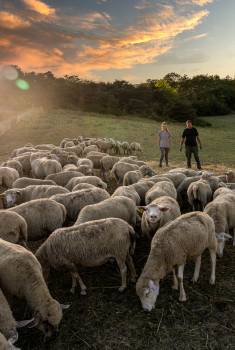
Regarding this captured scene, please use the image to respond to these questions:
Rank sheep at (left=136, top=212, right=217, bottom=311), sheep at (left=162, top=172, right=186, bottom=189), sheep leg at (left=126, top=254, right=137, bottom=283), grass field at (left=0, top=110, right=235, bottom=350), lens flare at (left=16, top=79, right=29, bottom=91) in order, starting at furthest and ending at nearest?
lens flare at (left=16, top=79, right=29, bottom=91), sheep at (left=162, top=172, right=186, bottom=189), sheep leg at (left=126, top=254, right=137, bottom=283), sheep at (left=136, top=212, right=217, bottom=311), grass field at (left=0, top=110, right=235, bottom=350)

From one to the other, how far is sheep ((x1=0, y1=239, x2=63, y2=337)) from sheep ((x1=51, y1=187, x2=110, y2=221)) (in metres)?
3.21

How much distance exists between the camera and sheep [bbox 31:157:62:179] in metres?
14.2

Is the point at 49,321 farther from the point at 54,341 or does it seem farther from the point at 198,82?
the point at 198,82

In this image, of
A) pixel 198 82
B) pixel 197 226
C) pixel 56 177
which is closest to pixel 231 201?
pixel 197 226

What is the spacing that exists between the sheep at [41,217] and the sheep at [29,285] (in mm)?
2257

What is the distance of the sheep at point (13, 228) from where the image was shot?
7.64 m

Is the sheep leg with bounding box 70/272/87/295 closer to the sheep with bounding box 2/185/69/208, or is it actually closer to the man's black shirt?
the sheep with bounding box 2/185/69/208

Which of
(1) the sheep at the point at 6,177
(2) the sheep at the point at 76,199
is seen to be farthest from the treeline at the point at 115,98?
(2) the sheep at the point at 76,199

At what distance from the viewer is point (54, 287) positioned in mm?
7207

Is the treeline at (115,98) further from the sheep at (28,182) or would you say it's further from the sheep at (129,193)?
the sheep at (129,193)

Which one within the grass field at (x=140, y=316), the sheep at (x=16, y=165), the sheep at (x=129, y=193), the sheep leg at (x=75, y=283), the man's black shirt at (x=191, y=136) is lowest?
the grass field at (x=140, y=316)

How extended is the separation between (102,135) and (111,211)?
2512 cm

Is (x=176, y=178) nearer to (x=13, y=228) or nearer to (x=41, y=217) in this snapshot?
(x=41, y=217)

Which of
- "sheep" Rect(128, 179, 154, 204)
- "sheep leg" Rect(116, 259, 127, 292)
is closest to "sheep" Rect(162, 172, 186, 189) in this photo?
"sheep" Rect(128, 179, 154, 204)
